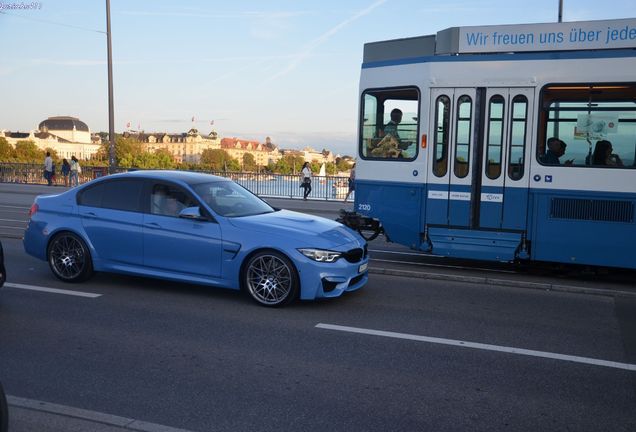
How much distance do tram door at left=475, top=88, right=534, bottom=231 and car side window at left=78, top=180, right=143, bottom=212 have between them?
5.12 metres

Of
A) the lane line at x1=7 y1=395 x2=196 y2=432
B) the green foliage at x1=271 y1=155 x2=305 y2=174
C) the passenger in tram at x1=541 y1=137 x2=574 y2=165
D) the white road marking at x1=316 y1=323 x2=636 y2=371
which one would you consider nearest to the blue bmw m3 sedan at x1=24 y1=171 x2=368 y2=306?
the white road marking at x1=316 y1=323 x2=636 y2=371

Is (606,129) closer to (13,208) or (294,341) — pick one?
(294,341)

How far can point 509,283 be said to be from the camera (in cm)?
927

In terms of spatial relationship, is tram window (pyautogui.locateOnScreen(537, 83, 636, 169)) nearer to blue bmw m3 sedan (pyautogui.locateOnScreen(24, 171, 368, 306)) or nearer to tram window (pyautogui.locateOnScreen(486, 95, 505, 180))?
tram window (pyautogui.locateOnScreen(486, 95, 505, 180))

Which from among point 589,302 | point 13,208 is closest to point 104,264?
point 589,302

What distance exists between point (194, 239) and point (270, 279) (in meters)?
1.08

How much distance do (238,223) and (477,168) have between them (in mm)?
4171

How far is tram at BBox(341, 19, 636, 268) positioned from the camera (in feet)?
30.1

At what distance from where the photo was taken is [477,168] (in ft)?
A: 32.5

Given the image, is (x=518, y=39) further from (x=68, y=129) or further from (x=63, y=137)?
(x=68, y=129)

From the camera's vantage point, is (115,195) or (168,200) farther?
(115,195)

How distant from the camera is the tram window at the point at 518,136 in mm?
9633

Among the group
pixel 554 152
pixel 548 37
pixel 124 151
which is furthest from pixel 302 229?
pixel 124 151

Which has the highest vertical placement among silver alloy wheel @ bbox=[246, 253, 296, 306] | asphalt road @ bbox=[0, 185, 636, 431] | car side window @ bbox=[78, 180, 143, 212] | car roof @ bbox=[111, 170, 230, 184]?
car roof @ bbox=[111, 170, 230, 184]
